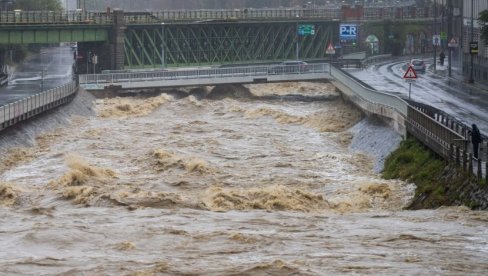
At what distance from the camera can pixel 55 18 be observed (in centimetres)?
11231

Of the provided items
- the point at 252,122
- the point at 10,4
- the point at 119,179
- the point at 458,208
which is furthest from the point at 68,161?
the point at 10,4

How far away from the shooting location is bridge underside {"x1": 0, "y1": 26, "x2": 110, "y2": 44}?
103375 mm

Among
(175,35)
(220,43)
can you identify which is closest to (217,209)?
(175,35)

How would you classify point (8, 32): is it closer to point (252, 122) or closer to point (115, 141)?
point (252, 122)

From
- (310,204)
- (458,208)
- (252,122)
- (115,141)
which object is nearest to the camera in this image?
(458,208)

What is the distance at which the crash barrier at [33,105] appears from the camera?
63.8 metres

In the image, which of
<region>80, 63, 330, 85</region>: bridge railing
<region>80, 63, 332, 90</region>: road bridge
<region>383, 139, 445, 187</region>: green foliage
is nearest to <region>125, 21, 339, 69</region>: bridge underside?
<region>80, 63, 330, 85</region>: bridge railing

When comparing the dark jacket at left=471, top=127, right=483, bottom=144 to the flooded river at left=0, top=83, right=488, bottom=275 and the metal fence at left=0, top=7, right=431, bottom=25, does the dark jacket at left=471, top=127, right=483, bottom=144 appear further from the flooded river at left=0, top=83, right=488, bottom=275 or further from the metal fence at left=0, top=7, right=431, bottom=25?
the metal fence at left=0, top=7, right=431, bottom=25

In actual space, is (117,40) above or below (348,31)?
below

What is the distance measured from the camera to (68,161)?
5759 cm

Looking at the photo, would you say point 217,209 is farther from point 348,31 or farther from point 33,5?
point 33,5

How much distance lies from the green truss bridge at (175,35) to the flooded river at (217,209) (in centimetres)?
3190

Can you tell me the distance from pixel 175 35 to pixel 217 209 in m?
78.7

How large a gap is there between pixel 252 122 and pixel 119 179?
31.0 m
